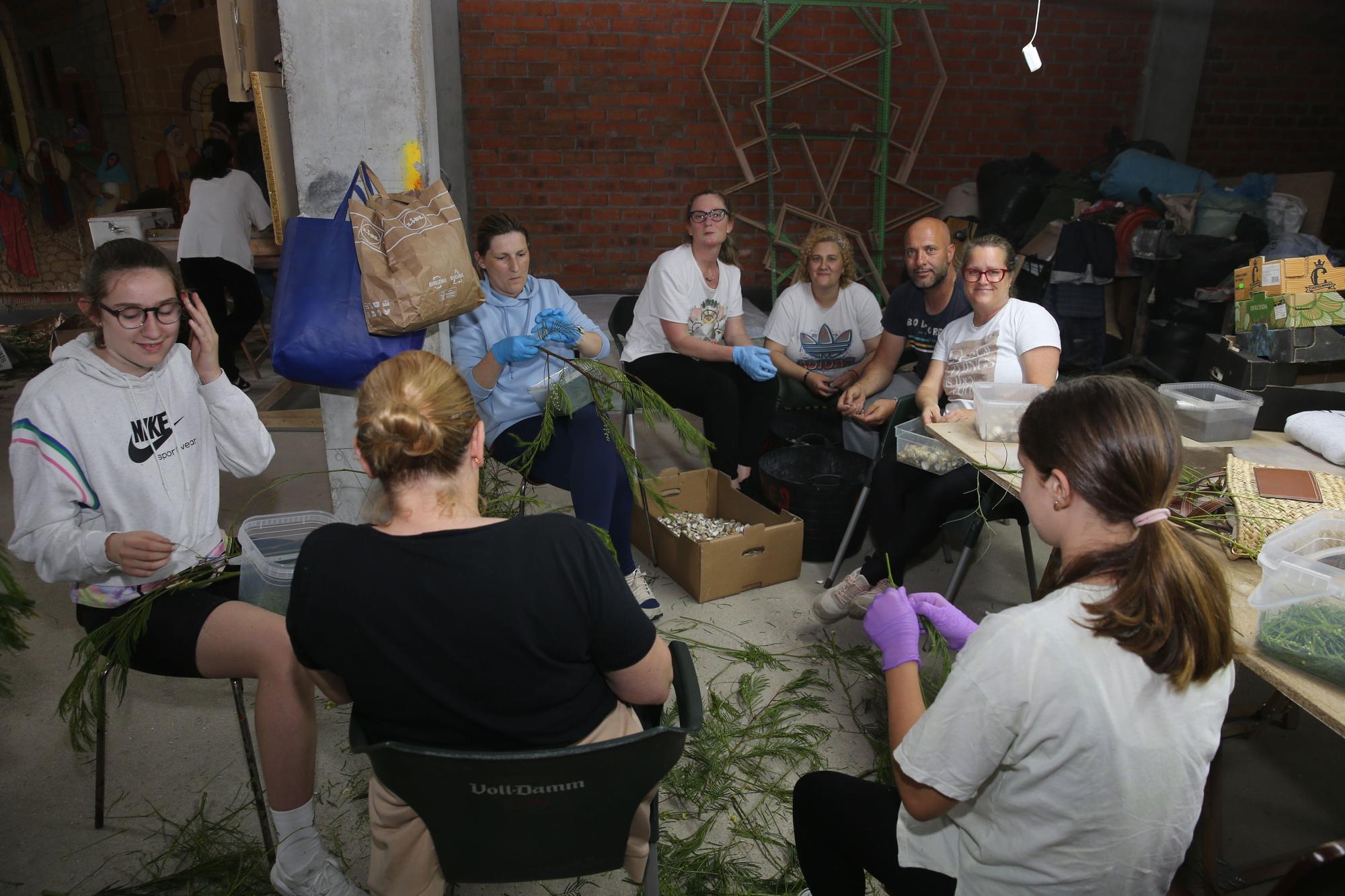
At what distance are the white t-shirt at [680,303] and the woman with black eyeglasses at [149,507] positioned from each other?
1909 mm

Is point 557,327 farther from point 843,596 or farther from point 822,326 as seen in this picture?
point 822,326

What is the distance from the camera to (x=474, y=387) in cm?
277

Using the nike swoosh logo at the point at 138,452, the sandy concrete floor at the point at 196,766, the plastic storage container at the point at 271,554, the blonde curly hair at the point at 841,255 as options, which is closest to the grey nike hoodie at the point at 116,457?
the nike swoosh logo at the point at 138,452

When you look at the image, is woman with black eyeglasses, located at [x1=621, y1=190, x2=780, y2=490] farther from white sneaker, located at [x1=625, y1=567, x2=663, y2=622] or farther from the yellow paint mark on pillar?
the yellow paint mark on pillar

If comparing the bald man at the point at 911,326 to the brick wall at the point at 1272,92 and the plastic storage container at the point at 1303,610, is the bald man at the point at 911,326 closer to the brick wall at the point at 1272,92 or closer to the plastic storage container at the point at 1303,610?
the plastic storage container at the point at 1303,610

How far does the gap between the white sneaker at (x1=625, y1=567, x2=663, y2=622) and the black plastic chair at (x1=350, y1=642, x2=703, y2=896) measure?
4.91 ft

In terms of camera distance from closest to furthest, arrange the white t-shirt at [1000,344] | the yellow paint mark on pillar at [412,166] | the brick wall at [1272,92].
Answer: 1. the yellow paint mark on pillar at [412,166]
2. the white t-shirt at [1000,344]
3. the brick wall at [1272,92]

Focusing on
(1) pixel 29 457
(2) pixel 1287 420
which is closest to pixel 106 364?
(1) pixel 29 457

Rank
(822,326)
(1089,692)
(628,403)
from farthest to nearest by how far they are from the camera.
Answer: (822,326), (628,403), (1089,692)

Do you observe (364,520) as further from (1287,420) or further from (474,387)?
(1287,420)

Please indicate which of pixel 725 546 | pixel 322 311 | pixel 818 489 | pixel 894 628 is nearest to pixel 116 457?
pixel 322 311

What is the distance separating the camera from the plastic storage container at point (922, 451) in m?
2.80

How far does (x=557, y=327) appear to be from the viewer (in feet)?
9.07

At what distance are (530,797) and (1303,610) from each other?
1.23m
